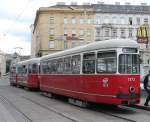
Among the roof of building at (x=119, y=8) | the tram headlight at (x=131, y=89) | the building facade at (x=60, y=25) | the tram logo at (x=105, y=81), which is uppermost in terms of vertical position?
the roof of building at (x=119, y=8)

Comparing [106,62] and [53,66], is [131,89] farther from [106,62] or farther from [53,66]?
[53,66]

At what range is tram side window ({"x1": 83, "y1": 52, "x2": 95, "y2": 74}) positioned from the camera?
1905 cm

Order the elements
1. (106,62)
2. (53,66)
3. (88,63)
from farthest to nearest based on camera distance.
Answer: (53,66) < (88,63) < (106,62)

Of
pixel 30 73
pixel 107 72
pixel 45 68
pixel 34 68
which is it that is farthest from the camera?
pixel 30 73

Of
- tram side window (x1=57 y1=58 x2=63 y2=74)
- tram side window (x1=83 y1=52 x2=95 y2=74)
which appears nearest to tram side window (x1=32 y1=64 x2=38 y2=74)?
tram side window (x1=57 y1=58 x2=63 y2=74)

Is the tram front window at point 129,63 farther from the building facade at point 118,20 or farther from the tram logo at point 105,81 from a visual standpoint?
the building facade at point 118,20

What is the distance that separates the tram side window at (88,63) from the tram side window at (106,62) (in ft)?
1.69

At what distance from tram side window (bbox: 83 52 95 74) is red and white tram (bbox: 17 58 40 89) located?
51.3ft

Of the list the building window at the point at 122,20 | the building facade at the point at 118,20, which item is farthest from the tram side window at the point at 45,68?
the building window at the point at 122,20

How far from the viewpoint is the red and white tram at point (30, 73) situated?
36.4m

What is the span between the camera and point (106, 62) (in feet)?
59.2

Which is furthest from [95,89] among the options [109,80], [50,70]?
[50,70]

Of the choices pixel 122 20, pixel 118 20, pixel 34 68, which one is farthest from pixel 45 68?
pixel 122 20

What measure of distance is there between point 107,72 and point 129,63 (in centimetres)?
95
